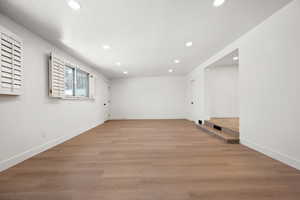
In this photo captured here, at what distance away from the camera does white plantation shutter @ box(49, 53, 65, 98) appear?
2949 mm

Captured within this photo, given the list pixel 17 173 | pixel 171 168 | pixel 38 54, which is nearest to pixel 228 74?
pixel 171 168

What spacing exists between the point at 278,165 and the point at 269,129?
0.58m

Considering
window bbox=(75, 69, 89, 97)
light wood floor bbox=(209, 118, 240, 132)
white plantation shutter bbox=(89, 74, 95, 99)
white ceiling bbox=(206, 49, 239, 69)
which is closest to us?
white ceiling bbox=(206, 49, 239, 69)

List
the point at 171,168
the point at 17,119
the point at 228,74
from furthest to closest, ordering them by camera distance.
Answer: the point at 228,74, the point at 17,119, the point at 171,168

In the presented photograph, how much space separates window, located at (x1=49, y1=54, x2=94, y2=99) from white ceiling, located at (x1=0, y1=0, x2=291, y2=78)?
1.70 feet

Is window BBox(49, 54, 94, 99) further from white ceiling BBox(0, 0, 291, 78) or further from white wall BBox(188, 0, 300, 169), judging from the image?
white wall BBox(188, 0, 300, 169)

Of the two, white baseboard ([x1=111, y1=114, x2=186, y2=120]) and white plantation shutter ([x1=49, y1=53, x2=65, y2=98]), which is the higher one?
white plantation shutter ([x1=49, y1=53, x2=65, y2=98])

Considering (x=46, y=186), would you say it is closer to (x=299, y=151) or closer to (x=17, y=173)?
(x=17, y=173)

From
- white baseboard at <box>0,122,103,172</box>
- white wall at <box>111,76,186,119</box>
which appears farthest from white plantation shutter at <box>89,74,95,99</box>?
white wall at <box>111,76,186,119</box>

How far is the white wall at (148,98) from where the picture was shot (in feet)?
25.7

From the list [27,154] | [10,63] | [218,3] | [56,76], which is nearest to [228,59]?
[218,3]

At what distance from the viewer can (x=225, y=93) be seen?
19.3 feet

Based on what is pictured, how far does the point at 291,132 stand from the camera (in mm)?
1998

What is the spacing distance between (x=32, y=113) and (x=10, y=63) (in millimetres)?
934
